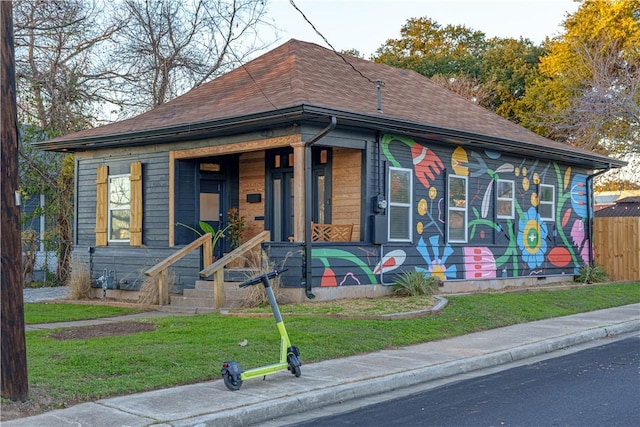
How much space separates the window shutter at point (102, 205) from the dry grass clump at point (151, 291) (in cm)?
290

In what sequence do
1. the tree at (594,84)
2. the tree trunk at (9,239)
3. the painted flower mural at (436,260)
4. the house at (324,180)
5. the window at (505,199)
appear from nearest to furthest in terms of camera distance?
the tree trunk at (9,239)
the house at (324,180)
the painted flower mural at (436,260)
the window at (505,199)
the tree at (594,84)

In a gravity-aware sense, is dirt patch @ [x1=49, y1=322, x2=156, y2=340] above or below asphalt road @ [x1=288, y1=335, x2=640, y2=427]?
above

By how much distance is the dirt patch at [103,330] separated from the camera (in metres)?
10.6

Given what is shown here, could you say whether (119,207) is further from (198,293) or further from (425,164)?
(425,164)

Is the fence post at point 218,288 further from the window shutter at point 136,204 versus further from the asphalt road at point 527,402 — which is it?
the asphalt road at point 527,402

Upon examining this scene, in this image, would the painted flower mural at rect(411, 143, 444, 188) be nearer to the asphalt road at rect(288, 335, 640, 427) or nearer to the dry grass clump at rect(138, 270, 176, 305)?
the dry grass clump at rect(138, 270, 176, 305)

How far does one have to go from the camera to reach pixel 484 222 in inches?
708

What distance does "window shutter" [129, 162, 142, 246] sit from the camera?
1669 cm

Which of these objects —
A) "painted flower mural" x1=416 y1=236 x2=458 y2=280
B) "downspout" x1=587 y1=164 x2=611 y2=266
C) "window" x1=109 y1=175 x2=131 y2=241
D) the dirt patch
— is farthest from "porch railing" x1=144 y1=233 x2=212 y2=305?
"downspout" x1=587 y1=164 x2=611 y2=266

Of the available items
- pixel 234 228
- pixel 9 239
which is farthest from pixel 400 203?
pixel 9 239

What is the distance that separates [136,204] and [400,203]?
5.95m

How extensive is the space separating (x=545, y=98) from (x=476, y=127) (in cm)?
1804

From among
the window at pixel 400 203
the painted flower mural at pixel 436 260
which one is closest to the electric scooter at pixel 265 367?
the window at pixel 400 203

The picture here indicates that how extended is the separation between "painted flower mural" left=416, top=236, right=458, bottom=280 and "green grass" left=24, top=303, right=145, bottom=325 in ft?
20.2
